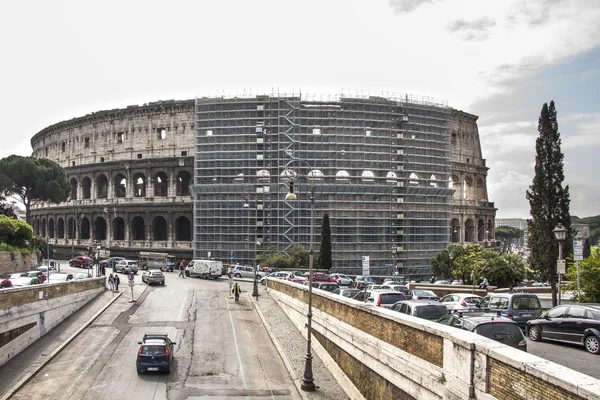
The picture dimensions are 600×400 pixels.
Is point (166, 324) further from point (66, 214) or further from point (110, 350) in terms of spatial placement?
point (66, 214)

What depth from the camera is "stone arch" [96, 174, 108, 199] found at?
79000mm

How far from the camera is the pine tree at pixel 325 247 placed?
54406 millimetres

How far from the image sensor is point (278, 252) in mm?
57250

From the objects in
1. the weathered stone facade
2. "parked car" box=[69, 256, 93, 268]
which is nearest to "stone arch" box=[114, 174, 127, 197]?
the weathered stone facade

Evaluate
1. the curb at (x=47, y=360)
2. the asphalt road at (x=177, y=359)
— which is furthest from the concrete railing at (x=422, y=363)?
the curb at (x=47, y=360)

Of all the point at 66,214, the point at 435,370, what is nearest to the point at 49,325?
the point at 435,370

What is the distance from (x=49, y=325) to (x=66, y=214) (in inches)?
2305

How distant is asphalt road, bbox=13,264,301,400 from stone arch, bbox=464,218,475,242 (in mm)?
51490

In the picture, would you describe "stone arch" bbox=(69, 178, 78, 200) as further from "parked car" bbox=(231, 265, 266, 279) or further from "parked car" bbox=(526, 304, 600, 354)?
"parked car" bbox=(526, 304, 600, 354)

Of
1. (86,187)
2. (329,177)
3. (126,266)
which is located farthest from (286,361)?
(86,187)

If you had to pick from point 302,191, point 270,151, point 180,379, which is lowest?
point 180,379

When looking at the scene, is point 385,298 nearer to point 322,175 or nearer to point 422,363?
point 422,363

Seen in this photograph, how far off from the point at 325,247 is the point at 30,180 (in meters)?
41.5

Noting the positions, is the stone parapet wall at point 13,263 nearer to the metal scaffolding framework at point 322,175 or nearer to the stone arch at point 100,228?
the metal scaffolding framework at point 322,175
